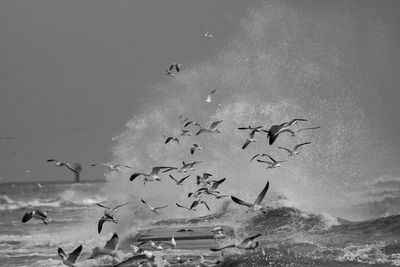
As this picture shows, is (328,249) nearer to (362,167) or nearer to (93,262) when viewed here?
(93,262)

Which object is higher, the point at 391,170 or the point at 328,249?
the point at 391,170

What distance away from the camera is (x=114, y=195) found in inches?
1828

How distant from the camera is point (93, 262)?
62.5ft

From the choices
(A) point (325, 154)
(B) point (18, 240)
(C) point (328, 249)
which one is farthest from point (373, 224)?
(A) point (325, 154)

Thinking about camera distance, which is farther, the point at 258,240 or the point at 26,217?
the point at 258,240

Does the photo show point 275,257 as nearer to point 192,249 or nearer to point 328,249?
point 328,249

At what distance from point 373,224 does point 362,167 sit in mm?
49734

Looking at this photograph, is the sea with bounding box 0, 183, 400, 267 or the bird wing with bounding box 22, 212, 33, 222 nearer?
the bird wing with bounding box 22, 212, 33, 222

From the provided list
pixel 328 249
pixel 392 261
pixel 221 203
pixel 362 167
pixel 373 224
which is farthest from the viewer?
pixel 362 167

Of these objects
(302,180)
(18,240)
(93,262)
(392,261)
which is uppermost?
(302,180)

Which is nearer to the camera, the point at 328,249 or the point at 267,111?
the point at 328,249

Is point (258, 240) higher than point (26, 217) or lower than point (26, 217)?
higher

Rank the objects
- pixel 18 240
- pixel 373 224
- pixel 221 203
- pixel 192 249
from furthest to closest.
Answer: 1. pixel 221 203
2. pixel 18 240
3. pixel 373 224
4. pixel 192 249

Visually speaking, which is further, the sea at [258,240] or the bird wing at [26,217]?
the sea at [258,240]
